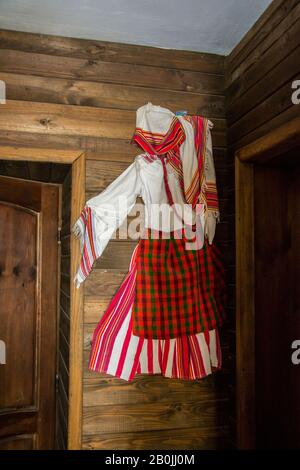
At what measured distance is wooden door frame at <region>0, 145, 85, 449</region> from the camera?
1.70 m

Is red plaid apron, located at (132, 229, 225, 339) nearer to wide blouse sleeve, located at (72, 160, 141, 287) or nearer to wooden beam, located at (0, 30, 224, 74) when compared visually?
wide blouse sleeve, located at (72, 160, 141, 287)

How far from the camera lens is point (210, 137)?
187 centimetres

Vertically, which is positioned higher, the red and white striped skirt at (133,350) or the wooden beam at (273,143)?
the wooden beam at (273,143)

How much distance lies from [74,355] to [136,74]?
1.36 m

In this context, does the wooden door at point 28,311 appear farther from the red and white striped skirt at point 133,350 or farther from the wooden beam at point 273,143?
the wooden beam at point 273,143

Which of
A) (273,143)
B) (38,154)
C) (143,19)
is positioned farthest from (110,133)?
(273,143)

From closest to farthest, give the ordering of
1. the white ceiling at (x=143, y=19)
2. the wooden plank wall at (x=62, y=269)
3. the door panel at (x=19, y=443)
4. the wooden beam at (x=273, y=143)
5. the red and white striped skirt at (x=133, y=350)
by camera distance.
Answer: the wooden beam at (x=273, y=143) → the white ceiling at (x=143, y=19) → the red and white striped skirt at (x=133, y=350) → the wooden plank wall at (x=62, y=269) → the door panel at (x=19, y=443)

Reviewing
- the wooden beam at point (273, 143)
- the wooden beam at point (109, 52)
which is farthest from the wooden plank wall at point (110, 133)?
the wooden beam at point (273, 143)

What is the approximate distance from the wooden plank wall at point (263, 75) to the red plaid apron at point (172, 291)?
0.80 feet

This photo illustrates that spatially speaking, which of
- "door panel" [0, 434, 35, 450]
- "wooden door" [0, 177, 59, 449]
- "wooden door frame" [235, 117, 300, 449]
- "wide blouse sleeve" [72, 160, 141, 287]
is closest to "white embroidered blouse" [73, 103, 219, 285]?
"wide blouse sleeve" [72, 160, 141, 287]

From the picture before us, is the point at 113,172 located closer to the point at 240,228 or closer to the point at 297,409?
the point at 240,228

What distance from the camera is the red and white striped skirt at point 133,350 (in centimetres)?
168

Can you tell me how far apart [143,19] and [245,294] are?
130 cm

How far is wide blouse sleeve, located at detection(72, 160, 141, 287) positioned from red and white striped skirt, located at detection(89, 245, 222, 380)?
0.55 feet
